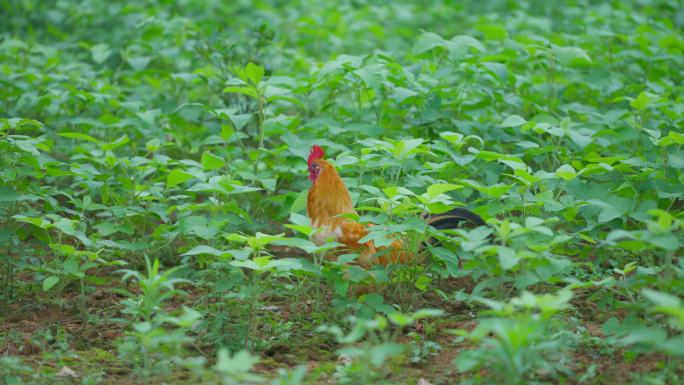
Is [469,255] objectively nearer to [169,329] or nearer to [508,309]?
[508,309]

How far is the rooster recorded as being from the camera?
3701 millimetres

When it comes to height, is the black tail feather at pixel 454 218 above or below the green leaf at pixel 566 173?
below

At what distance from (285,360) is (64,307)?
1.28m

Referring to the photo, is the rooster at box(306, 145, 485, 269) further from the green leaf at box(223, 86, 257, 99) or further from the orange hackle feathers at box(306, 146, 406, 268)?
the green leaf at box(223, 86, 257, 99)

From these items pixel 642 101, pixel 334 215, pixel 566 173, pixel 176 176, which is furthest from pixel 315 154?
pixel 642 101

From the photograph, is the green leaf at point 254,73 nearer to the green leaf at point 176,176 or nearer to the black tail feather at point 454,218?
the green leaf at point 176,176

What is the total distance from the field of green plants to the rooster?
0.10 meters

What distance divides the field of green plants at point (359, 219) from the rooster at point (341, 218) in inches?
3.8

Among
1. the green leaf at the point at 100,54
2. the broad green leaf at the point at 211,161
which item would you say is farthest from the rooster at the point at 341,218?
the green leaf at the point at 100,54

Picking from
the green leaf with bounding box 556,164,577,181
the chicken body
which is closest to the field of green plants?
the green leaf with bounding box 556,164,577,181

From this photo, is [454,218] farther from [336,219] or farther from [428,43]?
[428,43]

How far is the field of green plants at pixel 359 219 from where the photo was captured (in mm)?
3025

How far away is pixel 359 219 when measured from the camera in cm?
349

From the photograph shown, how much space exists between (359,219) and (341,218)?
246 millimetres
